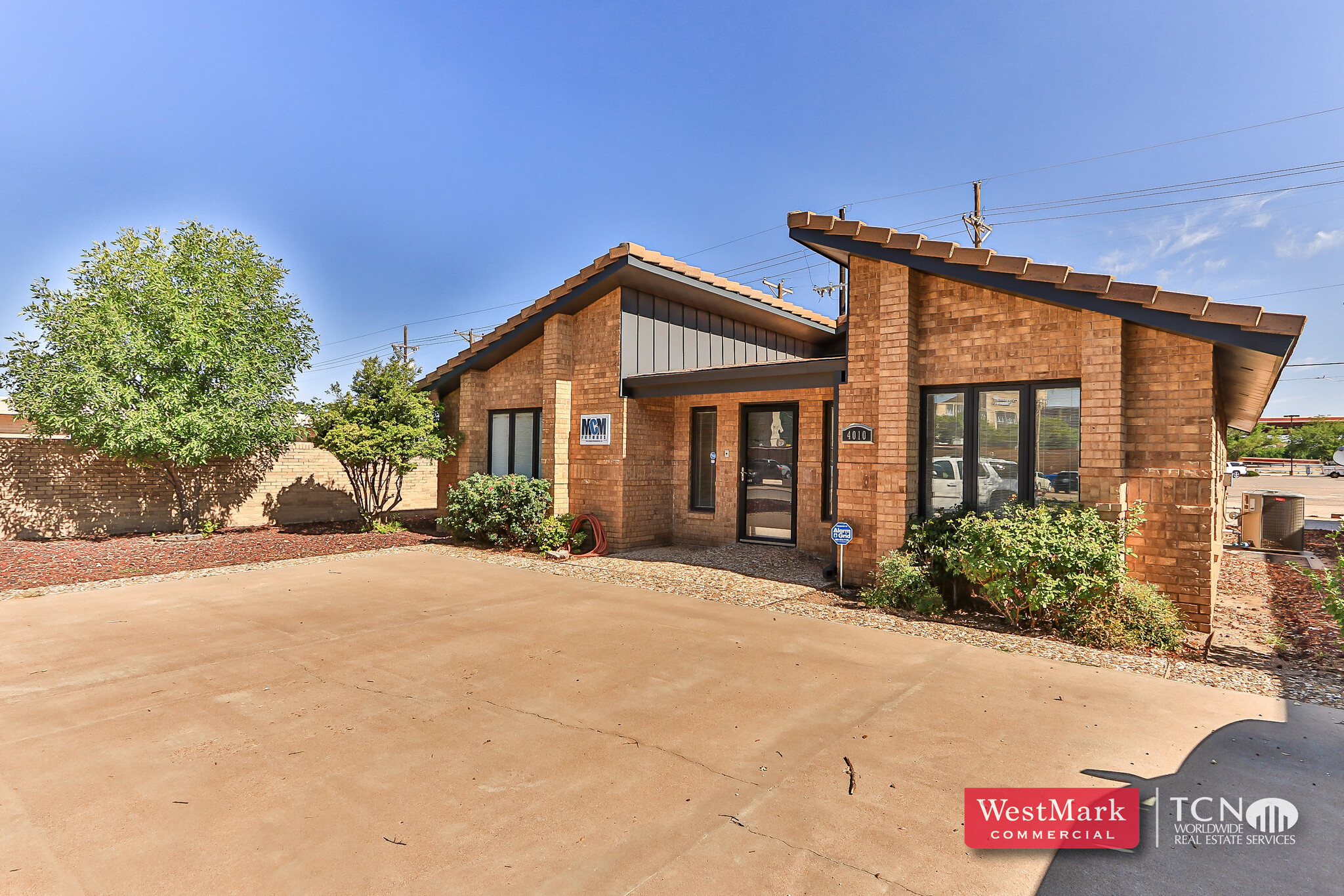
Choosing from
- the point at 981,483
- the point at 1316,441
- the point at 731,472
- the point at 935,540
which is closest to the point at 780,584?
the point at 935,540

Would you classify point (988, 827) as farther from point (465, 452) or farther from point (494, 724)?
point (465, 452)

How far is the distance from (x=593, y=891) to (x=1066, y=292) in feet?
21.8

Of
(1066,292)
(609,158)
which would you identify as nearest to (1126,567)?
(1066,292)

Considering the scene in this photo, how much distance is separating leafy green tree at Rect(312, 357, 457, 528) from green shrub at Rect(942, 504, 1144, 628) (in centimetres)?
1067

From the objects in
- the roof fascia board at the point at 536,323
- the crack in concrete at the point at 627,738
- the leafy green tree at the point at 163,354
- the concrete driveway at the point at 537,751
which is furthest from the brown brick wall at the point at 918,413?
the leafy green tree at the point at 163,354

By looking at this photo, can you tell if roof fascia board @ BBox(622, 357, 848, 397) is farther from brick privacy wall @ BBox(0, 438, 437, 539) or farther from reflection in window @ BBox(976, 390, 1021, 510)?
brick privacy wall @ BBox(0, 438, 437, 539)

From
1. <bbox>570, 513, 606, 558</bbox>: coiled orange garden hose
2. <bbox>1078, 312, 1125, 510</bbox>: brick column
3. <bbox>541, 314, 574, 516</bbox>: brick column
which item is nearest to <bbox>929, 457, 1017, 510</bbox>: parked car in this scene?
<bbox>1078, 312, 1125, 510</bbox>: brick column

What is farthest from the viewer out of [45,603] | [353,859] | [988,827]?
[45,603]

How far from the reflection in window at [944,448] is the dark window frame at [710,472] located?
14.7 feet

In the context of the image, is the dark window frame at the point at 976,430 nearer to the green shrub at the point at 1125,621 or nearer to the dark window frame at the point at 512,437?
the green shrub at the point at 1125,621

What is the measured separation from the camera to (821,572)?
877cm

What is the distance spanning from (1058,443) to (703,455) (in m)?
6.15

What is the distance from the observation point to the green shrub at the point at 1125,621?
549 cm

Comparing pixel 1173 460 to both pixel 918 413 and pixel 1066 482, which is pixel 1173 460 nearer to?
pixel 1066 482
